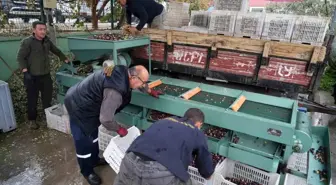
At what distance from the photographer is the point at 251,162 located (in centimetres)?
247

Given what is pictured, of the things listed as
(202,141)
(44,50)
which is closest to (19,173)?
(44,50)

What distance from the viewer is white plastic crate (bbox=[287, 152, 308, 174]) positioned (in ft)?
9.45

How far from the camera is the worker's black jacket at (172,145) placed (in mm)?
1673

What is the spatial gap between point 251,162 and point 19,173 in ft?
9.49

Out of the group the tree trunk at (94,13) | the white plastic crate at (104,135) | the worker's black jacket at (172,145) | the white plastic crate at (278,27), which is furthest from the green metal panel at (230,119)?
the tree trunk at (94,13)

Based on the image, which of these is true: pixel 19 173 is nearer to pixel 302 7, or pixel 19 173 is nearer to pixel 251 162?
pixel 251 162

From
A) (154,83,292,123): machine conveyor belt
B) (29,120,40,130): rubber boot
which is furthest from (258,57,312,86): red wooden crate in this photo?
(29,120,40,130): rubber boot

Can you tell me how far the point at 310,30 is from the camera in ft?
9.84

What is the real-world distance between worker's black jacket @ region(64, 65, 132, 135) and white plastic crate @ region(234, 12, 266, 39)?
1.96m

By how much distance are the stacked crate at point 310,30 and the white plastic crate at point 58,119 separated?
3.70 m

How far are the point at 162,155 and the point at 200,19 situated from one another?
3.01 meters

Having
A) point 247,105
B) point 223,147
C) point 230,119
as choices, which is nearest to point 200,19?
point 247,105

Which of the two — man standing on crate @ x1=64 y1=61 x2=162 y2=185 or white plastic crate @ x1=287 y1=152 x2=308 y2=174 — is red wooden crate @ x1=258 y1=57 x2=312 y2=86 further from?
man standing on crate @ x1=64 y1=61 x2=162 y2=185

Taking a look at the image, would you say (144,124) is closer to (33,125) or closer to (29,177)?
(29,177)
